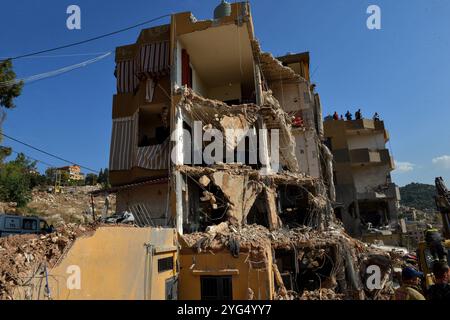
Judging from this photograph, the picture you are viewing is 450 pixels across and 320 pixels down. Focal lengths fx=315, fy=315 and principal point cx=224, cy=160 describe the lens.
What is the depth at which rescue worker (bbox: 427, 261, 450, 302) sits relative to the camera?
4.13m

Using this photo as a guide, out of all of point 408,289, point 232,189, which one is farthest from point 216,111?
point 408,289

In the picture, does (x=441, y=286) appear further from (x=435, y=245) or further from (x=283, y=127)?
(x=283, y=127)

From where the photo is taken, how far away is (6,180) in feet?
99.9

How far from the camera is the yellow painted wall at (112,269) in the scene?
705 cm

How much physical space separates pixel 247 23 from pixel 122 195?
11678mm

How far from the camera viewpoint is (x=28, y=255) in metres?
6.58

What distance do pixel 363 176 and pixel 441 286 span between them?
29348mm

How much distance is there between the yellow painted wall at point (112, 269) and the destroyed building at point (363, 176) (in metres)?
23.4

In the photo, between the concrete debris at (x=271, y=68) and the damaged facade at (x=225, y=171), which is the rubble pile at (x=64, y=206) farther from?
the concrete debris at (x=271, y=68)

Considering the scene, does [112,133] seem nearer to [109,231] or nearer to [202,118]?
[202,118]

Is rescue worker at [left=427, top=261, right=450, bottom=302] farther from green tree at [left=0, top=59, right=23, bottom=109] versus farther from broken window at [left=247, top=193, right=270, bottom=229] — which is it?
green tree at [left=0, top=59, right=23, bottom=109]

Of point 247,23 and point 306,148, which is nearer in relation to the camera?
point 247,23

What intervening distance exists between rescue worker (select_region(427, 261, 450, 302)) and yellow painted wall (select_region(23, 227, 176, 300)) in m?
6.91
